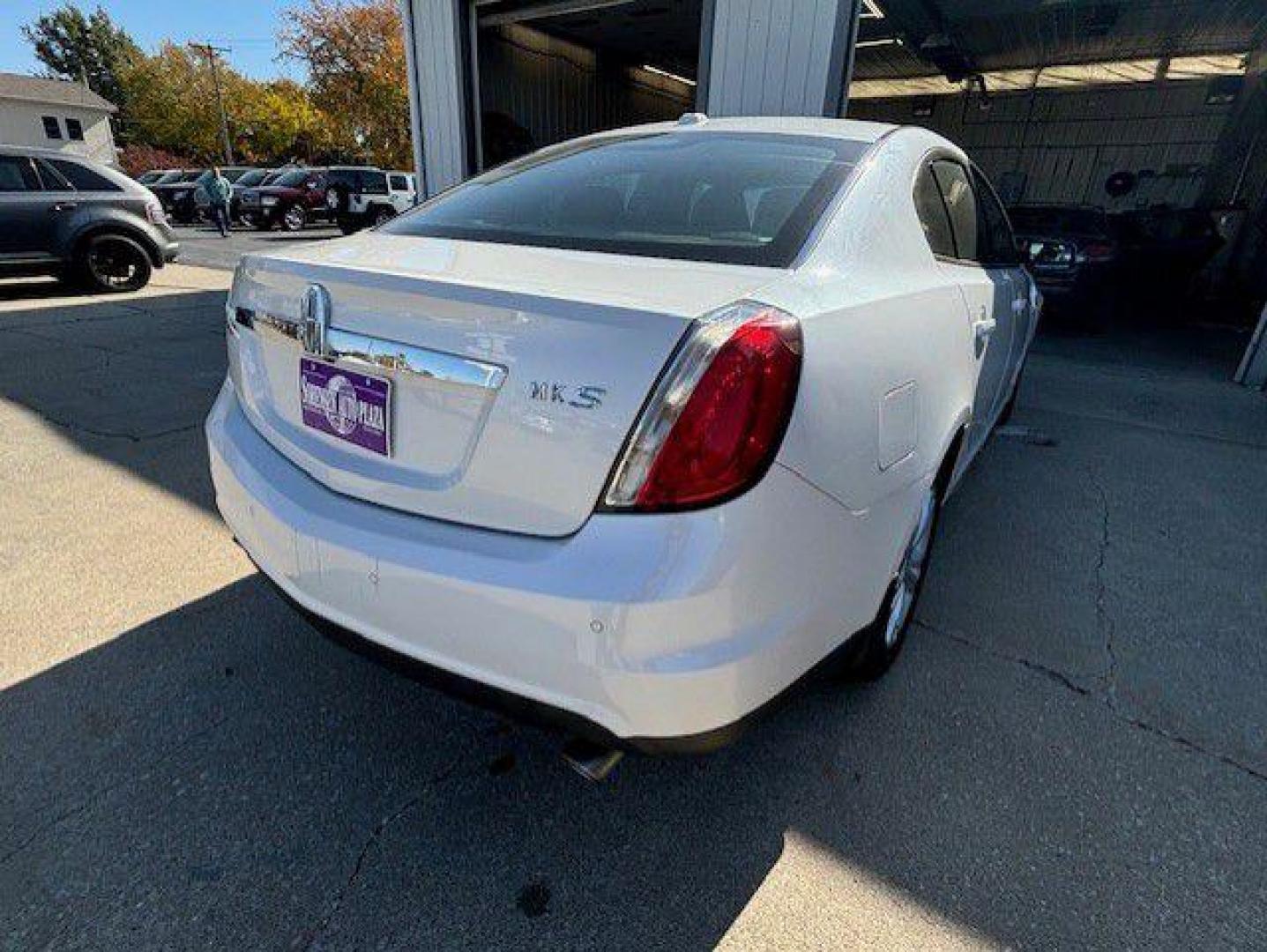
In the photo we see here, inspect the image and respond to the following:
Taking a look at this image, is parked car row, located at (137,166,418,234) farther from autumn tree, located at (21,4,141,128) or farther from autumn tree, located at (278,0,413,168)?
autumn tree, located at (21,4,141,128)

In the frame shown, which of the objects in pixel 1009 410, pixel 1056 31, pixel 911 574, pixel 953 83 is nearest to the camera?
pixel 911 574

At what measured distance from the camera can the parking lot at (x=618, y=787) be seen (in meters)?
1.48

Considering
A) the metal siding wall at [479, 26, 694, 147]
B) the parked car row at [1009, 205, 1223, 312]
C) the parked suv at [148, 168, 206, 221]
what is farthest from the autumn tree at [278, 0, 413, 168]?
the parked car row at [1009, 205, 1223, 312]

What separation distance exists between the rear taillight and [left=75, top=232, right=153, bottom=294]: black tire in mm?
9785

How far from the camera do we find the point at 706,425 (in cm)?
117

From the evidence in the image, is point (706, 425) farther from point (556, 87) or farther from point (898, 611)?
point (556, 87)

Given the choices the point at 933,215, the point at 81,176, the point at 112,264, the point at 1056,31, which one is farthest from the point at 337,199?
the point at 933,215

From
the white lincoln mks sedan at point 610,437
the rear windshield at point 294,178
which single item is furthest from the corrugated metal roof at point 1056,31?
the rear windshield at point 294,178

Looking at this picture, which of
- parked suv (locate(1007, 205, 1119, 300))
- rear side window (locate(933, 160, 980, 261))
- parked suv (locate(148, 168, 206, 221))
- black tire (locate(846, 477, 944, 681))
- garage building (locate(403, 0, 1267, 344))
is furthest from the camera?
parked suv (locate(148, 168, 206, 221))

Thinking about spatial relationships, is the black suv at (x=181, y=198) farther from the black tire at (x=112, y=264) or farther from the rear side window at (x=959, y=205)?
the rear side window at (x=959, y=205)

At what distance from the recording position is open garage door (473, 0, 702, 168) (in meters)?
8.99

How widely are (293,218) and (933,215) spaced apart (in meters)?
23.4

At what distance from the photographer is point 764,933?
1461 millimetres

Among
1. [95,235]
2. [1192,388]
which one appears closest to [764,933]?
[1192,388]
